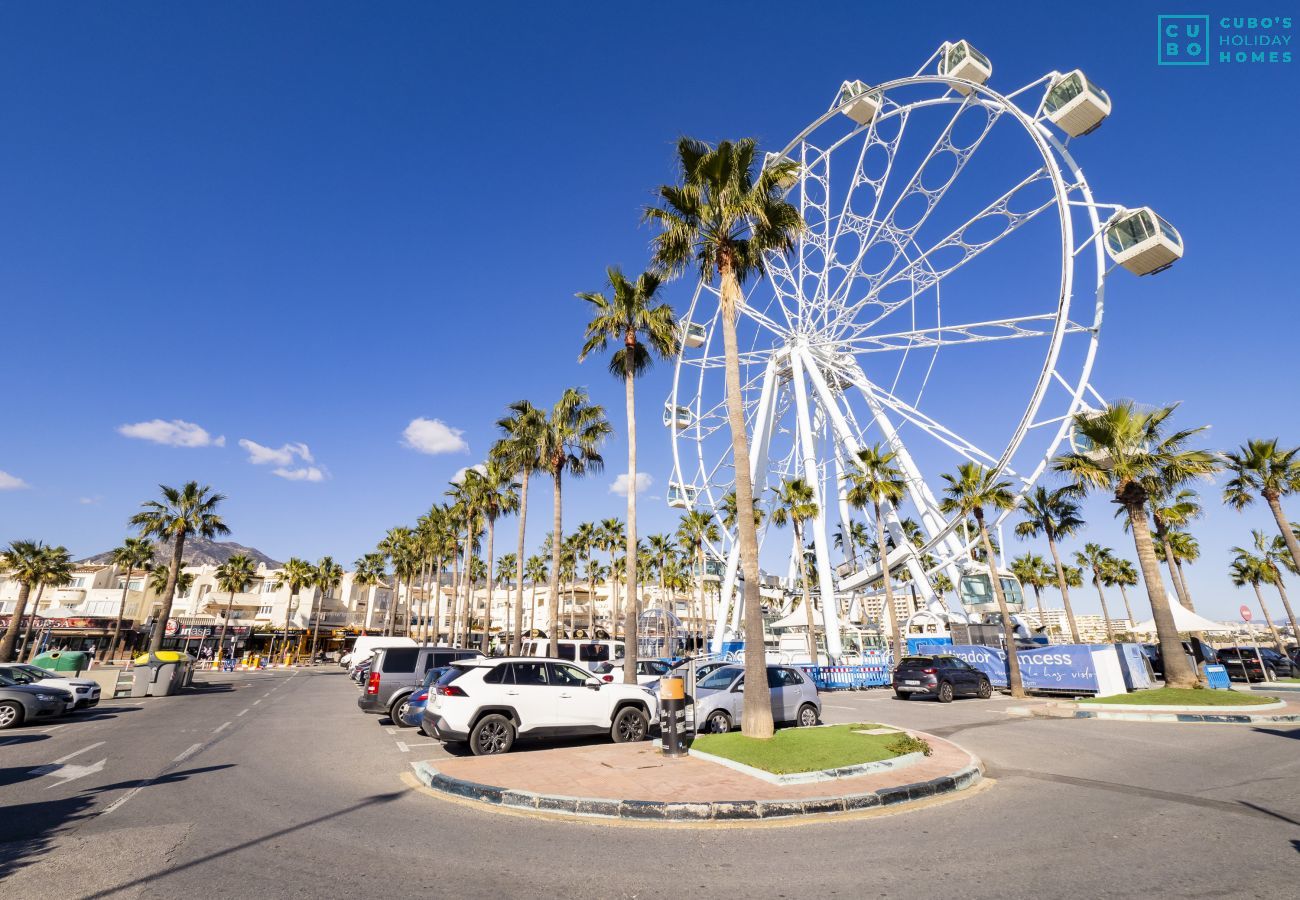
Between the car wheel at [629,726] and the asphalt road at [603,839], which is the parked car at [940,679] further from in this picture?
the car wheel at [629,726]

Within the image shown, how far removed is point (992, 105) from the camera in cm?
2628

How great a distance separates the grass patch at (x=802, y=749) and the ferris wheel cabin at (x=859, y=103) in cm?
2988

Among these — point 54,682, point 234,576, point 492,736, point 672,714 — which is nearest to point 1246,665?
point 672,714

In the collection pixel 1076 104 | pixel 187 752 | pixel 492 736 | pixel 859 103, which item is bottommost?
pixel 187 752

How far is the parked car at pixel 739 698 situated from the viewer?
13.5 m

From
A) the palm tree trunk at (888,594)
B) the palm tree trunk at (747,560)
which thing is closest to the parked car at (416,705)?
the palm tree trunk at (747,560)

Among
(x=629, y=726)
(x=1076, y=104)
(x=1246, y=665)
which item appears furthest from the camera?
(x=1246, y=665)

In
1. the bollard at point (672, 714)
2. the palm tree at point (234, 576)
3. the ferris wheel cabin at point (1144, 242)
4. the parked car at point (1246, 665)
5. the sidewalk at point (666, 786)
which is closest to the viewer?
the sidewalk at point (666, 786)

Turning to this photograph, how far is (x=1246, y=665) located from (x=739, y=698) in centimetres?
3008

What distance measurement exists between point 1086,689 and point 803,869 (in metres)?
22.9

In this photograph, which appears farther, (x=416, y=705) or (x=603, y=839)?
(x=416, y=705)

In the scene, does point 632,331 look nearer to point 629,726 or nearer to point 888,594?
point 629,726

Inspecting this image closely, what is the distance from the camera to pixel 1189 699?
55.5 feet

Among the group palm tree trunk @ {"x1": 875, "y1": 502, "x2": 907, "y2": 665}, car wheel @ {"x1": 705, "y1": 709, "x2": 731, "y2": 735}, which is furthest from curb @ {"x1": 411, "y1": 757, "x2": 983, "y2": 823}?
palm tree trunk @ {"x1": 875, "y1": 502, "x2": 907, "y2": 665}
